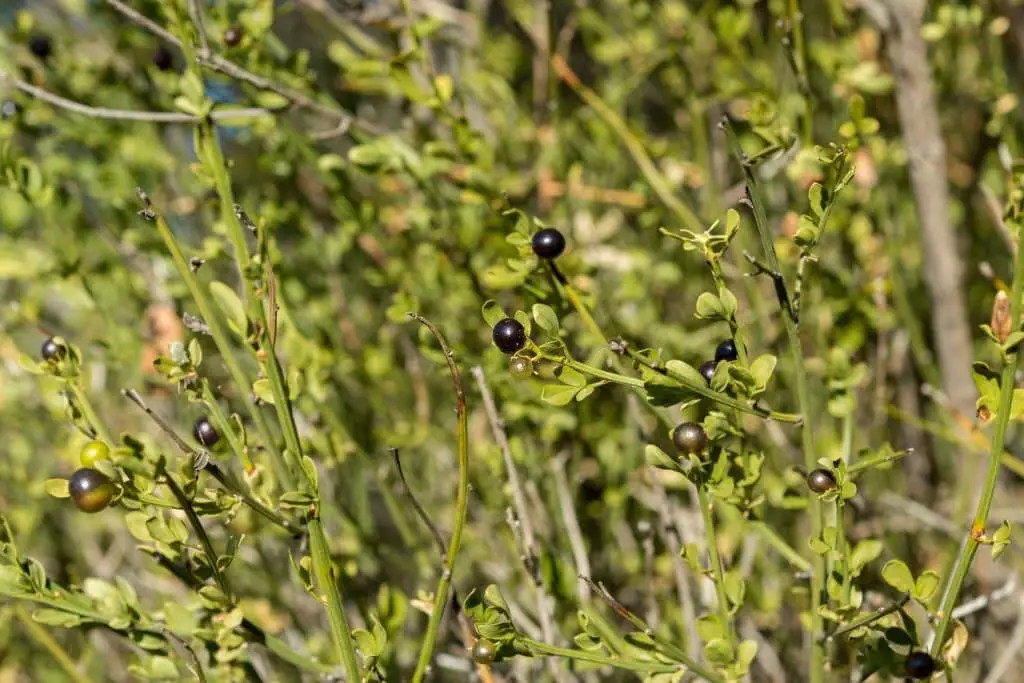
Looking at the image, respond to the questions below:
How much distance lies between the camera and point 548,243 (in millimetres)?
688

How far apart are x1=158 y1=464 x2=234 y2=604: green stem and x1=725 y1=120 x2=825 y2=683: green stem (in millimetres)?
380

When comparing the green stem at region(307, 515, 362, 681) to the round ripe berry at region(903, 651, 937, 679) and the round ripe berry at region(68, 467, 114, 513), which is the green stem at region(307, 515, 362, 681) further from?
the round ripe berry at region(903, 651, 937, 679)

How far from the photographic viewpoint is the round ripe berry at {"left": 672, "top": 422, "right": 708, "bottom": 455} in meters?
0.62

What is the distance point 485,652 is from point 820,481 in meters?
0.23

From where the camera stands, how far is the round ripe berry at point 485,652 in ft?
2.00

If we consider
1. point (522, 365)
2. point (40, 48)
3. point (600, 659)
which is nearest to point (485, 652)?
point (600, 659)

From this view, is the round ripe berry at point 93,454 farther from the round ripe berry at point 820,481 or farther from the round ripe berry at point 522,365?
the round ripe berry at point 820,481

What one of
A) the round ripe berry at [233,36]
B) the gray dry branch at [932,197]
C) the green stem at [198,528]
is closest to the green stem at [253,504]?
the green stem at [198,528]

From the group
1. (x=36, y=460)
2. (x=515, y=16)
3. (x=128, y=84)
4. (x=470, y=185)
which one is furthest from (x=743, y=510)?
(x=36, y=460)

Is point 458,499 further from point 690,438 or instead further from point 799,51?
point 799,51

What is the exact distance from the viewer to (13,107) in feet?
3.67

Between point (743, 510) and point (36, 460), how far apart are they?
116cm

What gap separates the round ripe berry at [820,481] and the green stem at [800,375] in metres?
0.04

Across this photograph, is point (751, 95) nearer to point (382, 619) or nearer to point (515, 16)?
point (515, 16)
